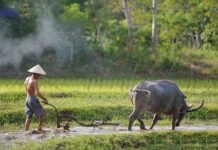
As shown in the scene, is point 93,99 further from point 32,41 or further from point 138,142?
point 32,41

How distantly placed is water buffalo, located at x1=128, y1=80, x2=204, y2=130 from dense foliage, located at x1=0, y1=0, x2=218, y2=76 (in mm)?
12410

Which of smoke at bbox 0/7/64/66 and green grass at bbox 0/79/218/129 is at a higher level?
smoke at bbox 0/7/64/66

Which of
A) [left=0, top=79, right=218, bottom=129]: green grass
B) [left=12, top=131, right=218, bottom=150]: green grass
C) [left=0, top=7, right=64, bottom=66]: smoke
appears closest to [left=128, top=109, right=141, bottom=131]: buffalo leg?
[left=12, top=131, right=218, bottom=150]: green grass

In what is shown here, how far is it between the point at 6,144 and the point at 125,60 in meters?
16.1

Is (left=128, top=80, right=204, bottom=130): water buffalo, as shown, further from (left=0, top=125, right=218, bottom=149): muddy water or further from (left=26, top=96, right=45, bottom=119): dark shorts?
(left=26, top=96, right=45, bottom=119): dark shorts

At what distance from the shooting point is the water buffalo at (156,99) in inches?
521

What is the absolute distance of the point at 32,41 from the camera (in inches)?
1049

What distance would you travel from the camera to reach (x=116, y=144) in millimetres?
11578

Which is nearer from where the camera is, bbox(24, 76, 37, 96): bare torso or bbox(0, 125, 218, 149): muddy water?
bbox(0, 125, 218, 149): muddy water

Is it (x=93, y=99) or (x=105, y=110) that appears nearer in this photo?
(x=105, y=110)

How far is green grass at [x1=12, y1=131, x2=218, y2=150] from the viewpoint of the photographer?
36.1ft

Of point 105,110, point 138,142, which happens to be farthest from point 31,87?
point 105,110

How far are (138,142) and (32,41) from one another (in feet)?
51.2

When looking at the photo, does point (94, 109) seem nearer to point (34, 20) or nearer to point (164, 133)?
point (164, 133)
